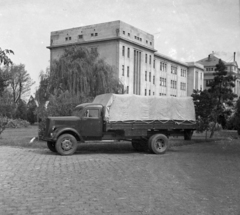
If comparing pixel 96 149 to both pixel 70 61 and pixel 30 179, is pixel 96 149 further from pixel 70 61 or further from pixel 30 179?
pixel 70 61

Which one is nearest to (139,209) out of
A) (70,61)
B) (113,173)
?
(113,173)

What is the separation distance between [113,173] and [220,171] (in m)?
3.32

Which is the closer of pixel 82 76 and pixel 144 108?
pixel 144 108

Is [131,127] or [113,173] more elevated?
[131,127]

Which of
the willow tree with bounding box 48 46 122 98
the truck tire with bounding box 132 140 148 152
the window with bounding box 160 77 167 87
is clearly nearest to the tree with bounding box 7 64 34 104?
the window with bounding box 160 77 167 87

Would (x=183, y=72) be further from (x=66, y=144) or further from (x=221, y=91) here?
(x=66, y=144)

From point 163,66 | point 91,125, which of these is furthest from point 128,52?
point 91,125

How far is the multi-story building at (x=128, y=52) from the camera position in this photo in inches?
2990

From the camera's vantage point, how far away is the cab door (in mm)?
16278

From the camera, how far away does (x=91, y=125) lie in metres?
16.3

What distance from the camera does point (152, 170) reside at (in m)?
11.4

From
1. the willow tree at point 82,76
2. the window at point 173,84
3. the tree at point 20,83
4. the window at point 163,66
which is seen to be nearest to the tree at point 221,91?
the willow tree at point 82,76

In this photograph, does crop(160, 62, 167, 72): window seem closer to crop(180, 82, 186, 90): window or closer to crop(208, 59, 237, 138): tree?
crop(180, 82, 186, 90): window

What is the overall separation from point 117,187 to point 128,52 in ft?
235
